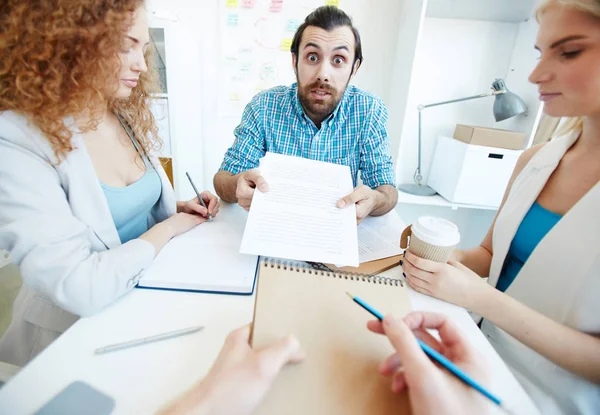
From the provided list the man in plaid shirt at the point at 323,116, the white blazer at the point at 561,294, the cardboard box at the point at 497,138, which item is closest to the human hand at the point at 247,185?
the man in plaid shirt at the point at 323,116

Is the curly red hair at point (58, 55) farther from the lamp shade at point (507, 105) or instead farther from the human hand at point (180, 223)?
the lamp shade at point (507, 105)

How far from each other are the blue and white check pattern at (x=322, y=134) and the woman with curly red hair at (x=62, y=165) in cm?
55

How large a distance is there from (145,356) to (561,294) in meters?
0.77

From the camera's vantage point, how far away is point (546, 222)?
0.73m

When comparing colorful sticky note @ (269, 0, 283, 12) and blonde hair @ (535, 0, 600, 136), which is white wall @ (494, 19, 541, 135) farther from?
colorful sticky note @ (269, 0, 283, 12)

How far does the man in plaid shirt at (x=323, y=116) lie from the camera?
3.71ft

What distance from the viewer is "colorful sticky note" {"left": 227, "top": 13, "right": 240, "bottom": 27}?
1.81 metres

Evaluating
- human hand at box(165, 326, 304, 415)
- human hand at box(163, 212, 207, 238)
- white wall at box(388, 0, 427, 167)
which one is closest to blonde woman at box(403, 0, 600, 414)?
human hand at box(165, 326, 304, 415)

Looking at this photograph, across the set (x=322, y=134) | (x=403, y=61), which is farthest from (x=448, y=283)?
(x=403, y=61)

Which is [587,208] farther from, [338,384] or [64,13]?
[64,13]

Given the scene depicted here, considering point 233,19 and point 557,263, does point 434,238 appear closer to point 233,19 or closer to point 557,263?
point 557,263

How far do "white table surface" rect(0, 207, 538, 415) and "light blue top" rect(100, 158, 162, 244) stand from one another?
262 mm

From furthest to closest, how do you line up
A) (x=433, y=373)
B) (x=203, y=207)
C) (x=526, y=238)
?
(x=203, y=207), (x=526, y=238), (x=433, y=373)

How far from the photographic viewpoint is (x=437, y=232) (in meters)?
0.58
